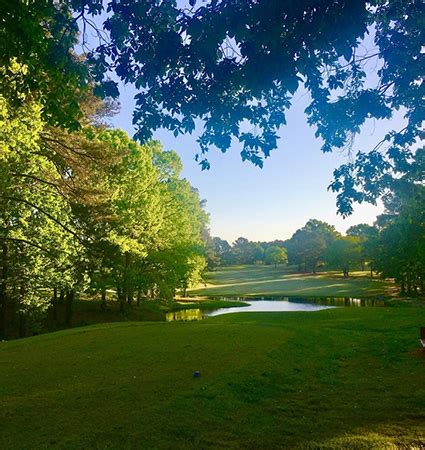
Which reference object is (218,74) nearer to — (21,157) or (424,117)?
(424,117)

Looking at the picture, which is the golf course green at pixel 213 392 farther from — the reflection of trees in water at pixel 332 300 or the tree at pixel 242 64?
the reflection of trees in water at pixel 332 300

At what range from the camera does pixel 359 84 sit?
8.20 meters

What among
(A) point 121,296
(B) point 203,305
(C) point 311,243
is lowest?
(B) point 203,305

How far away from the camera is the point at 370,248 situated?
62.7 meters

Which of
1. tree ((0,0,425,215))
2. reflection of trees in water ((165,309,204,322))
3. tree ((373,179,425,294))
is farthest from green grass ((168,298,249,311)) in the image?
tree ((0,0,425,215))

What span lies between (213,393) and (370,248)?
195 feet

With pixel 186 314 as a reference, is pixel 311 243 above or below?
above

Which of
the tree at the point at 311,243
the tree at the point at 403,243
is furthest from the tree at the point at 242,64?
the tree at the point at 311,243

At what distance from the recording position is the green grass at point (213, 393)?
21.6 feet

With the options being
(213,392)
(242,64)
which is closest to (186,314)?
(213,392)

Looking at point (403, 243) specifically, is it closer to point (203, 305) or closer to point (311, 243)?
point (203, 305)

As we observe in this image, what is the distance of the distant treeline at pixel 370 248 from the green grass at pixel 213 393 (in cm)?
525

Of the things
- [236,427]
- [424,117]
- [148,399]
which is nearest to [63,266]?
[148,399]

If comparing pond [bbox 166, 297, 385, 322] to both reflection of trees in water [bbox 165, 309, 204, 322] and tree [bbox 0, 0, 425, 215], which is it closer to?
reflection of trees in water [bbox 165, 309, 204, 322]
